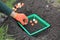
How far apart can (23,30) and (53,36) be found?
16.0 inches

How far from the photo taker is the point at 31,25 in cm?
264

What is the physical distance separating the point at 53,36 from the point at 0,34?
683 millimetres

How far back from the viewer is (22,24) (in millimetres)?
2535

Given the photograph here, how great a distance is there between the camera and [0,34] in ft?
8.16

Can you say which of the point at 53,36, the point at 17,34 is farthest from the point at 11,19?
the point at 53,36

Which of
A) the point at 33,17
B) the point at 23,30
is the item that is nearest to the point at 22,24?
the point at 23,30

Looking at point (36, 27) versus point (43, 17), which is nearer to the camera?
point (36, 27)

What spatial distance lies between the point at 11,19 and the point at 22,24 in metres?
0.22

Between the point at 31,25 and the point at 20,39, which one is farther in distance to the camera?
the point at 31,25

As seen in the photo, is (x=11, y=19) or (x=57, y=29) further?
(x=11, y=19)

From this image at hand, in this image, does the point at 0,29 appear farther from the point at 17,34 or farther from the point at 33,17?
the point at 33,17

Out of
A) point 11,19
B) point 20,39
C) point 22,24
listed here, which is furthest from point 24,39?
point 11,19

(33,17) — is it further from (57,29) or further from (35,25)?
(57,29)

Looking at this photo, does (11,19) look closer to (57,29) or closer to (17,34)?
(17,34)
